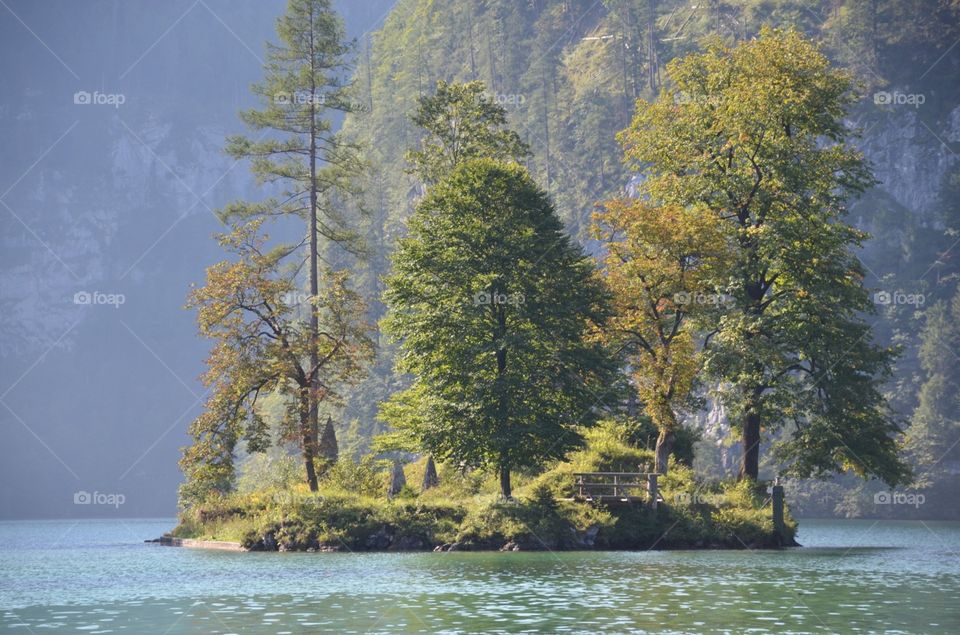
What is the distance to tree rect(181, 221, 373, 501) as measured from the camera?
178 feet

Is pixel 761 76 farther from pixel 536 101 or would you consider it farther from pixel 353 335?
pixel 536 101

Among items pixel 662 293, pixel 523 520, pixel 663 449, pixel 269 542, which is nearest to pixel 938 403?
pixel 663 449

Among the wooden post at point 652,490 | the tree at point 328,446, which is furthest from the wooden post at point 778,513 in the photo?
the tree at point 328,446

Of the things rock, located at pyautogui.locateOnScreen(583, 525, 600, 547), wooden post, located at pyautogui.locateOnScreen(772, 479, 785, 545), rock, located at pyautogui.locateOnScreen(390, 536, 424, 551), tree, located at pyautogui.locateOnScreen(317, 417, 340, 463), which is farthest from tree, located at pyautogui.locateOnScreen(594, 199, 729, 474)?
tree, located at pyautogui.locateOnScreen(317, 417, 340, 463)

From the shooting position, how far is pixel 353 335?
5512 cm

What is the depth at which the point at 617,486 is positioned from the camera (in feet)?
162

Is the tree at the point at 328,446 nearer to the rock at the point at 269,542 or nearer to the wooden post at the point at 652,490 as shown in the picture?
the rock at the point at 269,542

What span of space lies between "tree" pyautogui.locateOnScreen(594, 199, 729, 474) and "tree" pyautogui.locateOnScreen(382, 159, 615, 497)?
1.85 m

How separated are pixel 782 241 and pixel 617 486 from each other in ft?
42.4

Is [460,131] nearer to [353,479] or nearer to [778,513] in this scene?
[353,479]

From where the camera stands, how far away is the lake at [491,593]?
24.6 meters

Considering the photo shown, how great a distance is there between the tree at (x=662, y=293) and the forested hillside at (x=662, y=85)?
69144mm

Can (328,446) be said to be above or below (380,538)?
above

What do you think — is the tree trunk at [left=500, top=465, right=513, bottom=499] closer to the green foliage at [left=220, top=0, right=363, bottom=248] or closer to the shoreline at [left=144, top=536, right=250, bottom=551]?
the shoreline at [left=144, top=536, right=250, bottom=551]
